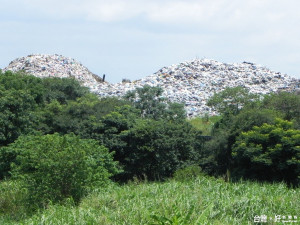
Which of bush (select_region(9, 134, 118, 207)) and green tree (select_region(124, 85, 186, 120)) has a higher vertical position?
green tree (select_region(124, 85, 186, 120))

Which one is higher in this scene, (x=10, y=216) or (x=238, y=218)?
(x=238, y=218)

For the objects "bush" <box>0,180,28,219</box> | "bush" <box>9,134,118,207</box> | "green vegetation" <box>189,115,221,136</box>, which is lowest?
"bush" <box>0,180,28,219</box>

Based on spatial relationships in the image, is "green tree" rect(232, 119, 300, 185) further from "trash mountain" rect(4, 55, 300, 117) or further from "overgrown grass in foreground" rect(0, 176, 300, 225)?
"trash mountain" rect(4, 55, 300, 117)

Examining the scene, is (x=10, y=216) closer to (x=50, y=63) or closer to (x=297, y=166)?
(x=297, y=166)

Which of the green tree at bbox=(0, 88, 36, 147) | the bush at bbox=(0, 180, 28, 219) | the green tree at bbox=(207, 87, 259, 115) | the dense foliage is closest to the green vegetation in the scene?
the dense foliage

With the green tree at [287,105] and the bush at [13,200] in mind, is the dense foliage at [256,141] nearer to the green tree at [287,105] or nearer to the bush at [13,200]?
the green tree at [287,105]

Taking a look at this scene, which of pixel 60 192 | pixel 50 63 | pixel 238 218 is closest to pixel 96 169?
pixel 60 192

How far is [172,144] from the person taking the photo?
69.4 ft

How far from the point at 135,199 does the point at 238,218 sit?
7.19 ft

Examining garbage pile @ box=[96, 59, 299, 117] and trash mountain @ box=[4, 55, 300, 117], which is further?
trash mountain @ box=[4, 55, 300, 117]

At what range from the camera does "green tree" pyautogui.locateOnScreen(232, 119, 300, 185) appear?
57.5 feet

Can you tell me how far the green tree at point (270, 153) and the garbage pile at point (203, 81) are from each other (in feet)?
40.3

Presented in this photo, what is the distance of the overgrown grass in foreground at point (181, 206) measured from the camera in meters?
8.23

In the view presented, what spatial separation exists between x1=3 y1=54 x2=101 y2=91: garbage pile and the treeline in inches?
363
